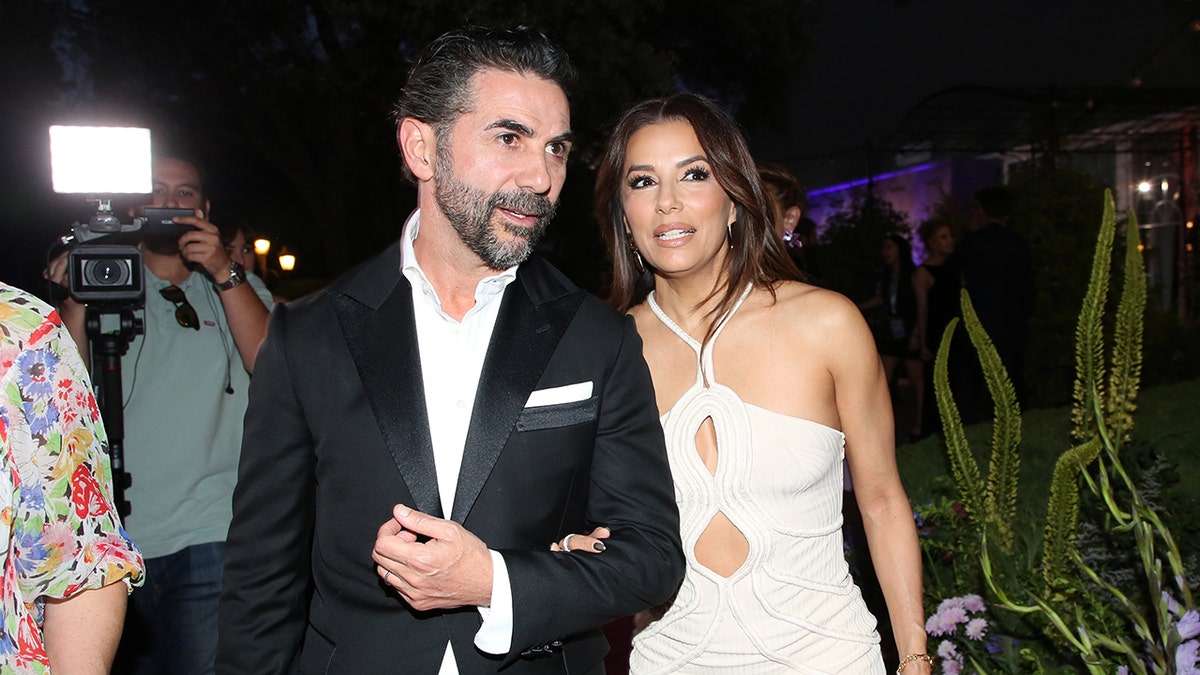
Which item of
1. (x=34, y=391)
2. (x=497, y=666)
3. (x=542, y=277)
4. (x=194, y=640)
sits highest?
(x=542, y=277)

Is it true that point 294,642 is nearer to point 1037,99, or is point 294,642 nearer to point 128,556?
point 128,556

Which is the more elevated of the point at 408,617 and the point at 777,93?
the point at 777,93

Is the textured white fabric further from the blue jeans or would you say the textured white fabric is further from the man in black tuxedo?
the blue jeans

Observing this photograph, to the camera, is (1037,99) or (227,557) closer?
(227,557)

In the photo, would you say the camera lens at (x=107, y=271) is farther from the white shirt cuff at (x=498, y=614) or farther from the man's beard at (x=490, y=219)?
the white shirt cuff at (x=498, y=614)

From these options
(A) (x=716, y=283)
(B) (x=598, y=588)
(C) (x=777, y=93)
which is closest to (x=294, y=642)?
(B) (x=598, y=588)

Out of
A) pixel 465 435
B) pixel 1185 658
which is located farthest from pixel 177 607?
pixel 1185 658

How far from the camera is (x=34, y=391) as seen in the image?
1.57 metres

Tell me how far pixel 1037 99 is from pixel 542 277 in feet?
46.6

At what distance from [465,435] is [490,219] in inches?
15.8

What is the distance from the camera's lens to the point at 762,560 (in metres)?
2.33

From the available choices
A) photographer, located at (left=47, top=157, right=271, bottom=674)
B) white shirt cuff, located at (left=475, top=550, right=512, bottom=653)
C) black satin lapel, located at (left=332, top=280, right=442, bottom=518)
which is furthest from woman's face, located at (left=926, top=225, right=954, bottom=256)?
white shirt cuff, located at (left=475, top=550, right=512, bottom=653)

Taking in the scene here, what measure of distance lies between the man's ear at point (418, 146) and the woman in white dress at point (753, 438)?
1.88 feet

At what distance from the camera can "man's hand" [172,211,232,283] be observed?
134 inches
